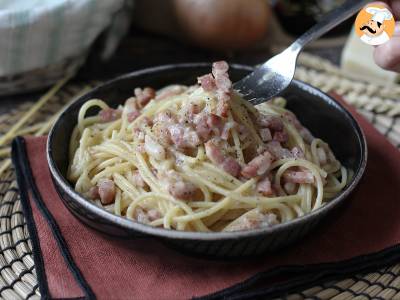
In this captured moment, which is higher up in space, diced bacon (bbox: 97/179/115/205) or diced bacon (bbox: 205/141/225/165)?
diced bacon (bbox: 205/141/225/165)

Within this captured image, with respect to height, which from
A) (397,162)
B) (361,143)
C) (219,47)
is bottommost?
(219,47)

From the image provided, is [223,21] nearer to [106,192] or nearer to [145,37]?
[145,37]

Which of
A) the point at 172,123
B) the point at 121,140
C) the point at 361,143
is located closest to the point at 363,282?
the point at 361,143

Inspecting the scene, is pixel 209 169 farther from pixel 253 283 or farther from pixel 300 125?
pixel 300 125

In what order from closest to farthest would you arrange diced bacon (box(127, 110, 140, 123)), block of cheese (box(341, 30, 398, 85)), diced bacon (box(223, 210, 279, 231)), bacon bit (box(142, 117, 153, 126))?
diced bacon (box(223, 210, 279, 231)) < bacon bit (box(142, 117, 153, 126)) < diced bacon (box(127, 110, 140, 123)) < block of cheese (box(341, 30, 398, 85))

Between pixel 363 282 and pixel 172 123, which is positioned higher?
pixel 172 123

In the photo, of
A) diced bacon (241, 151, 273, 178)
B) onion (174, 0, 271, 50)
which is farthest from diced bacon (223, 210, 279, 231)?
onion (174, 0, 271, 50)

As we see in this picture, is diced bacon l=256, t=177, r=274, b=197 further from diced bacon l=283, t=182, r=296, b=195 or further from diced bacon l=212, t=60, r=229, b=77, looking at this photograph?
diced bacon l=212, t=60, r=229, b=77

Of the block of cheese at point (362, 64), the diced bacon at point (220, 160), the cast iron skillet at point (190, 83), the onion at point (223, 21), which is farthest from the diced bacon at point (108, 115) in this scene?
the block of cheese at point (362, 64)
